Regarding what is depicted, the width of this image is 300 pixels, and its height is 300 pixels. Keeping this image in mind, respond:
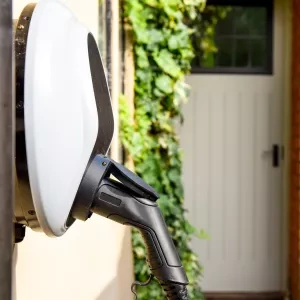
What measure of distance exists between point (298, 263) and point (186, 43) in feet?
5.76

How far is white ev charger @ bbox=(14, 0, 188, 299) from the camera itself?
93cm

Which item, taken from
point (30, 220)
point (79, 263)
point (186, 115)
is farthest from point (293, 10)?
point (30, 220)

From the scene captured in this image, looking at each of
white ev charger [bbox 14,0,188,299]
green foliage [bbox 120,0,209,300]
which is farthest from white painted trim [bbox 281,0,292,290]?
white ev charger [bbox 14,0,188,299]

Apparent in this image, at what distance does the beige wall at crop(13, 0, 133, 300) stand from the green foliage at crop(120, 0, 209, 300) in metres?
0.68

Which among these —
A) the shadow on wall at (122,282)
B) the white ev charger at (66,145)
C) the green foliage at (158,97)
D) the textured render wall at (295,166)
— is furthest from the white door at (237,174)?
the white ev charger at (66,145)

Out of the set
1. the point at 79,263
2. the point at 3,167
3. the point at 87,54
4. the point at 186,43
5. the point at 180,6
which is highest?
the point at 180,6

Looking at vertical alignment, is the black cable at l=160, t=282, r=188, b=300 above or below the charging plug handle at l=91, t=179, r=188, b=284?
below

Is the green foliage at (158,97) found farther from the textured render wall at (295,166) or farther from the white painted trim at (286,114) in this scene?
the white painted trim at (286,114)

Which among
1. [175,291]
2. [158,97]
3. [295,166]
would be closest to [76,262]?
[175,291]

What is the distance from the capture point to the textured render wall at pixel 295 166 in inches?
157

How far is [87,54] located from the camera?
3.53 ft

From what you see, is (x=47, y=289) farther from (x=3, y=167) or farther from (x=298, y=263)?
(x=298, y=263)

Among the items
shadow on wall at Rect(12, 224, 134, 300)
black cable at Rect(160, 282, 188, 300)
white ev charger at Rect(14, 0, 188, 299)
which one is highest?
white ev charger at Rect(14, 0, 188, 299)

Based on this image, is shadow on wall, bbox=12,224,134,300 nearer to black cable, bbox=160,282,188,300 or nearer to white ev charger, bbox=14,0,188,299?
white ev charger, bbox=14,0,188,299
